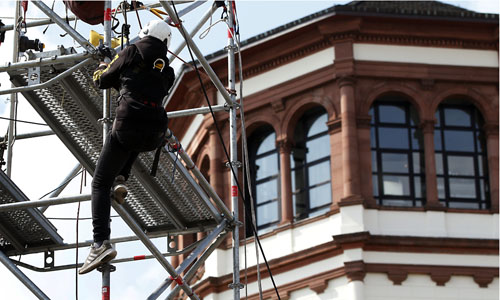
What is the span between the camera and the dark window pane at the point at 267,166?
118ft

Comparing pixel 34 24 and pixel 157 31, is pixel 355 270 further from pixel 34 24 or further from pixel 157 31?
pixel 157 31

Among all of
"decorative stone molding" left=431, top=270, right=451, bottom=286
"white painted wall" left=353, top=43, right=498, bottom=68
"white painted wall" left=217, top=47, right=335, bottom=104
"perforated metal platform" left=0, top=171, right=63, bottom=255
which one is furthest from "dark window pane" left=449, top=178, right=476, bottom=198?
"perforated metal platform" left=0, top=171, right=63, bottom=255

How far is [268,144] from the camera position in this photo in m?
36.4

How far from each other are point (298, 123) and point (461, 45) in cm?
448

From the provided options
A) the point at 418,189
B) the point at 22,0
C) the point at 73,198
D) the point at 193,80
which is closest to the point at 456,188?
the point at 418,189

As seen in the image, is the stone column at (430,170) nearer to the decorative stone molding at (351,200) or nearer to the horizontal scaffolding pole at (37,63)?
the decorative stone molding at (351,200)

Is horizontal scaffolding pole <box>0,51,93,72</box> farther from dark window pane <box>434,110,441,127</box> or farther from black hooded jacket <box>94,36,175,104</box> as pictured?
dark window pane <box>434,110,441,127</box>

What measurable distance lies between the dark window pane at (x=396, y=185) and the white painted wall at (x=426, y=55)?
2.94 metres

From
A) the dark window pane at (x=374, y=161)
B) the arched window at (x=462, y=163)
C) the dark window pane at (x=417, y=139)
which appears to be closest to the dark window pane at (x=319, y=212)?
the dark window pane at (x=374, y=161)

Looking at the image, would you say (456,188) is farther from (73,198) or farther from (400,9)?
(73,198)

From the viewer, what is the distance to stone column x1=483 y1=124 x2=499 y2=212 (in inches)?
1367

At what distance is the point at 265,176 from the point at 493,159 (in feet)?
18.6

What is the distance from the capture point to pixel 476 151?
116ft

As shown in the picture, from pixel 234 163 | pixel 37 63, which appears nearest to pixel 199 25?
pixel 234 163
